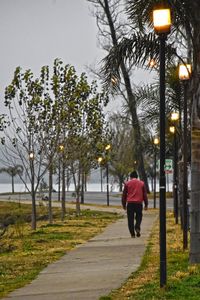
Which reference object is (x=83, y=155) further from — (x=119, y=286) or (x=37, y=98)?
(x=119, y=286)

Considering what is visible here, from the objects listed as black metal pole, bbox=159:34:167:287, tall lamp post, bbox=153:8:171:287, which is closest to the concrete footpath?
black metal pole, bbox=159:34:167:287

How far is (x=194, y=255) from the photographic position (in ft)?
34.0

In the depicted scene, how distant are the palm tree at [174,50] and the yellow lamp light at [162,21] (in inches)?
72.1

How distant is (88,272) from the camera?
1057 centimetres

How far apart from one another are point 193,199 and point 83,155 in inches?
801

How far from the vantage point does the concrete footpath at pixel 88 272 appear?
8.66 m

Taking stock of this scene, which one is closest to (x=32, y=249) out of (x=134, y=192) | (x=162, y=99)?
(x=134, y=192)

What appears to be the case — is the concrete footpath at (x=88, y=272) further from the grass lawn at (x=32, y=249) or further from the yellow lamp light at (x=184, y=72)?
the yellow lamp light at (x=184, y=72)

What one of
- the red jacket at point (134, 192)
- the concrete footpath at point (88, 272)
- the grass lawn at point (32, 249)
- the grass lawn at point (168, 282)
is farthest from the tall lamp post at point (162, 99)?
the red jacket at point (134, 192)

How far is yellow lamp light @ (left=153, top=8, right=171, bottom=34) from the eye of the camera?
886cm

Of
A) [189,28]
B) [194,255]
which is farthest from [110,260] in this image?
[189,28]

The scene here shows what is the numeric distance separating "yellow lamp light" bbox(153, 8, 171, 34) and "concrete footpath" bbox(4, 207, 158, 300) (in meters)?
3.57

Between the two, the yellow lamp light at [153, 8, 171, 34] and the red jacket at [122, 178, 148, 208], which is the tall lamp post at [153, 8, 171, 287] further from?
the red jacket at [122, 178, 148, 208]

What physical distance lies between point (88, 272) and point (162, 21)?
4.22 metres
